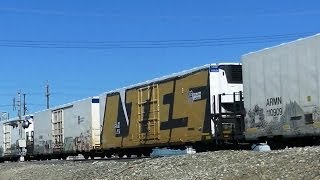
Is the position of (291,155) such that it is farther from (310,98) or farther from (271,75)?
(271,75)

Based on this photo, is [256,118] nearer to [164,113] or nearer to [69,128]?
[164,113]

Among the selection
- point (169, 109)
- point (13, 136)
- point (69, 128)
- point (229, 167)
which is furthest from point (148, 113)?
point (13, 136)

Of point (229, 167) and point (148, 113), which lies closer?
point (229, 167)

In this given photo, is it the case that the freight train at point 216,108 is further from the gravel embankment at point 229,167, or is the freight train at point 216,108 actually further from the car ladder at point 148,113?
A: the gravel embankment at point 229,167

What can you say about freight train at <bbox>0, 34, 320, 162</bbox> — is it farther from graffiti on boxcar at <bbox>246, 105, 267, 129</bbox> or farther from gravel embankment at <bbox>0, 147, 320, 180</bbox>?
gravel embankment at <bbox>0, 147, 320, 180</bbox>

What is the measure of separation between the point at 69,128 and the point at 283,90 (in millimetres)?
21501

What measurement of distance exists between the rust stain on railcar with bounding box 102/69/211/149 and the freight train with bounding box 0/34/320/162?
0.13ft

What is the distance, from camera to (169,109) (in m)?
22.5

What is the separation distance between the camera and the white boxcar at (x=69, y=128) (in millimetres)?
31547

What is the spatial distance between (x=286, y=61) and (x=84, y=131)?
19217 millimetres

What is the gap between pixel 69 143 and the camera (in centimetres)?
3506

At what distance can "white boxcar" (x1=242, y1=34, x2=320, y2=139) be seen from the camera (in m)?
15.0

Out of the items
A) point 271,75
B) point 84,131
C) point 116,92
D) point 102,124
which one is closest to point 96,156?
point 84,131

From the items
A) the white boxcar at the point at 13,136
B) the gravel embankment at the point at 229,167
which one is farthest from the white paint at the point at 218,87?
the white boxcar at the point at 13,136
